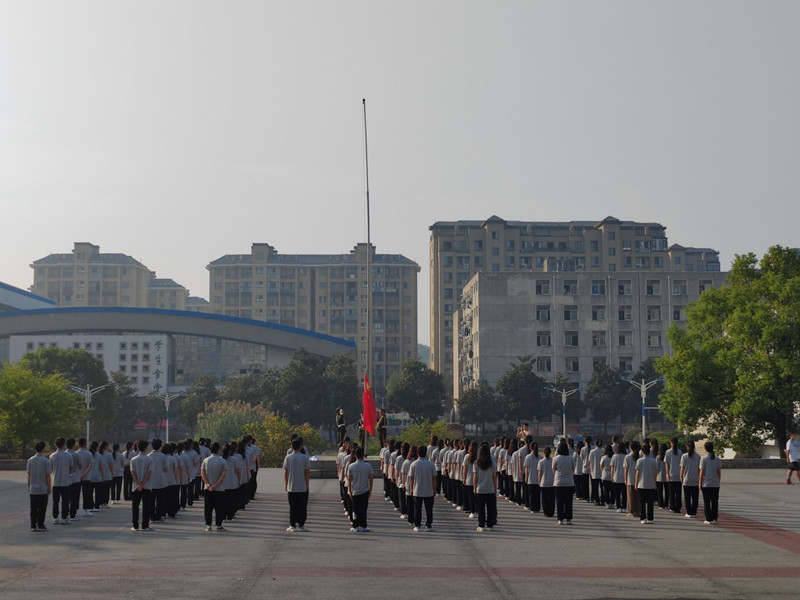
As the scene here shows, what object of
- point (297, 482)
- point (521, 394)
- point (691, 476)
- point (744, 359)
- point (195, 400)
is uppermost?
point (744, 359)

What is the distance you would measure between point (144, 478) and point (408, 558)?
619cm

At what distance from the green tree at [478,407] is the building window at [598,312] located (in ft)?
55.5

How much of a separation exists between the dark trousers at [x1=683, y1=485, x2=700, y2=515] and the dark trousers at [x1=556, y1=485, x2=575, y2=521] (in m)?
2.90

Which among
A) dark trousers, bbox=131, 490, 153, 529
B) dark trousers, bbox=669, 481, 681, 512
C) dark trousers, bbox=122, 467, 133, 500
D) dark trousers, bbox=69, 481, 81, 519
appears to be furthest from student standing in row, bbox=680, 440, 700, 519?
dark trousers, bbox=122, 467, 133, 500

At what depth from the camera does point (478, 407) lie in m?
99.5

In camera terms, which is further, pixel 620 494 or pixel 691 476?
pixel 620 494

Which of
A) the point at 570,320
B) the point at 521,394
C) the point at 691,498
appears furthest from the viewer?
the point at 570,320

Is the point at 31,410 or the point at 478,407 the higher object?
the point at 31,410

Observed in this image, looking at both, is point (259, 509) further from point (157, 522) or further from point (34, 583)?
point (34, 583)

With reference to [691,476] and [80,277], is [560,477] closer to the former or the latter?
[691,476]

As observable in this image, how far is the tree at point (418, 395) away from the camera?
10200cm

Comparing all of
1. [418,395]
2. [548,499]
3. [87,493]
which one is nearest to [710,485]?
[548,499]

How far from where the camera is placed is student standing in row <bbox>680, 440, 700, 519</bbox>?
20844mm

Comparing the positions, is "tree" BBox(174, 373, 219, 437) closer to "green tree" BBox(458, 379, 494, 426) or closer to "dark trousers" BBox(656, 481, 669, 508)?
"green tree" BBox(458, 379, 494, 426)
